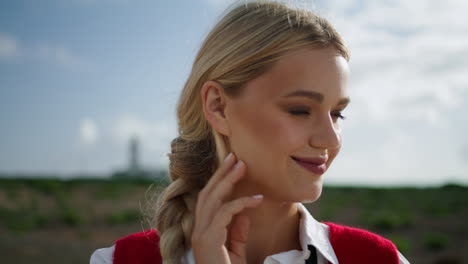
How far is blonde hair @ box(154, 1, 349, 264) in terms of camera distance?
96.2 inches


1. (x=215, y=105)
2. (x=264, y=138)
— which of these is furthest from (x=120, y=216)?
(x=264, y=138)

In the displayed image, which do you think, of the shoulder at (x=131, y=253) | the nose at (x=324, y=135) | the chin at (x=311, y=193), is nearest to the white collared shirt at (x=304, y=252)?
the shoulder at (x=131, y=253)

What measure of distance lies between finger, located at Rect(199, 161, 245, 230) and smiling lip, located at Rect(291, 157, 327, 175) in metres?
0.28

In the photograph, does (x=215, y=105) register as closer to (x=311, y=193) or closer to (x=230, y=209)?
(x=230, y=209)

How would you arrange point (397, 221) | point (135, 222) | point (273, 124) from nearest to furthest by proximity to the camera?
1. point (273, 124)
2. point (397, 221)
3. point (135, 222)

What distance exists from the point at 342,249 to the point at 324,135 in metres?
0.74

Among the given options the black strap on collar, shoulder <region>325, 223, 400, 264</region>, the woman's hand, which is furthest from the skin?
shoulder <region>325, 223, 400, 264</region>

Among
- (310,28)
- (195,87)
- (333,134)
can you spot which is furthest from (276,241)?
(310,28)

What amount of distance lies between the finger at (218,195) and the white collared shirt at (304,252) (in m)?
0.31

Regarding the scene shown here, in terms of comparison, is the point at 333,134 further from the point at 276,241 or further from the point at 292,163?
the point at 276,241

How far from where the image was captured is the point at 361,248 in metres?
2.78

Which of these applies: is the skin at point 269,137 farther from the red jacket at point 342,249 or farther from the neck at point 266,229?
the red jacket at point 342,249

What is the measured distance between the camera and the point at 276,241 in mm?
2688

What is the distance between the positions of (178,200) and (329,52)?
1.13 meters
